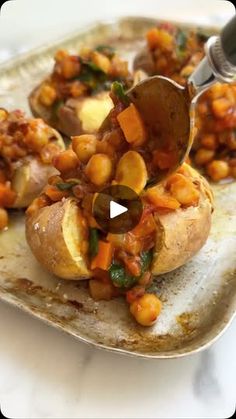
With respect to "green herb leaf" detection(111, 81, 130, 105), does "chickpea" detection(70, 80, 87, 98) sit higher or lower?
lower

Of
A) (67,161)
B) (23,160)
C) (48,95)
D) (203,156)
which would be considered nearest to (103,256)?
(67,161)

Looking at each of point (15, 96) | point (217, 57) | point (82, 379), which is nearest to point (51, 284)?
point (82, 379)

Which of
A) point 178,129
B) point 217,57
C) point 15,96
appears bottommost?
point 15,96

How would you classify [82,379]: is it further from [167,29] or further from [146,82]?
[167,29]

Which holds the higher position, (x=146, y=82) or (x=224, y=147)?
(x=146, y=82)

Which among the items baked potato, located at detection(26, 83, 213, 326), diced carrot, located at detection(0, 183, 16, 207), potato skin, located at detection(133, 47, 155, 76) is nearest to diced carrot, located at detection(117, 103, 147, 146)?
baked potato, located at detection(26, 83, 213, 326)

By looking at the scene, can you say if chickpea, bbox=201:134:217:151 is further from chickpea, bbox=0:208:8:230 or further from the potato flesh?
chickpea, bbox=0:208:8:230

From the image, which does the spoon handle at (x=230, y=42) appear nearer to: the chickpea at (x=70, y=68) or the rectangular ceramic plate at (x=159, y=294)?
the rectangular ceramic plate at (x=159, y=294)
